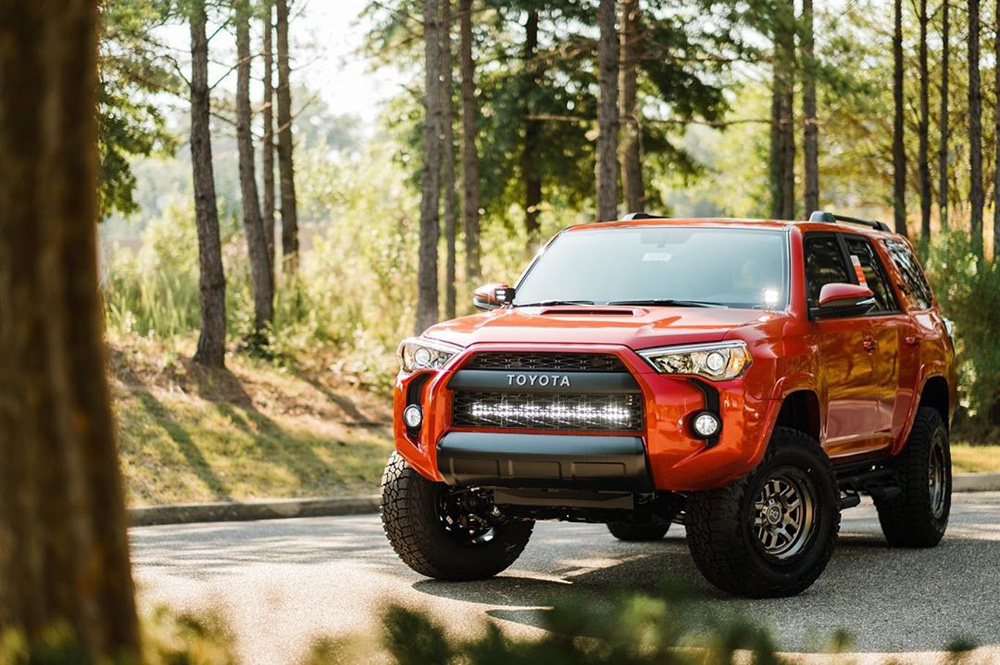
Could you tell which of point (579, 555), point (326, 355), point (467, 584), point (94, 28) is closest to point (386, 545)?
point (579, 555)

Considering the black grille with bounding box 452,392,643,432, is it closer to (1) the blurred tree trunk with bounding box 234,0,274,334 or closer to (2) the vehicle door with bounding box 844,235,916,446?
(2) the vehicle door with bounding box 844,235,916,446

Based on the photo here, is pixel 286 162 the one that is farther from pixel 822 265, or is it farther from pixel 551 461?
pixel 551 461

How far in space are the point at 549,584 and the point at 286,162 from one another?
21.1m

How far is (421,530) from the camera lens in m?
8.90

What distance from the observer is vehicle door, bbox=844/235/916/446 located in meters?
10.2

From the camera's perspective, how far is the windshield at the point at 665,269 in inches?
372

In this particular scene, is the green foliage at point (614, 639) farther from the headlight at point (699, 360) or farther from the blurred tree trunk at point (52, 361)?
the headlight at point (699, 360)

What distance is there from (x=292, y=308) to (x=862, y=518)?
A: 43.3 feet

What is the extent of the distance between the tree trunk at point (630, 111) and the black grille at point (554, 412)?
19.4 metres

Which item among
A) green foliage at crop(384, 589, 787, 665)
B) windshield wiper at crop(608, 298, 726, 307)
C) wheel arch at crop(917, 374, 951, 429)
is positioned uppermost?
windshield wiper at crop(608, 298, 726, 307)

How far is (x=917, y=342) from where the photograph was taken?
10.8 meters

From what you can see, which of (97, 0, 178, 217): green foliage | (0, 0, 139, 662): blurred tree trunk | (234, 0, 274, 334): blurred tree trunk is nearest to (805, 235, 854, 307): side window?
(0, 0, 139, 662): blurred tree trunk

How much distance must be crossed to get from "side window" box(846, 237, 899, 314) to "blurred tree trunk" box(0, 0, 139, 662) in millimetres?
8080

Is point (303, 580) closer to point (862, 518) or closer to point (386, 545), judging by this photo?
point (386, 545)
